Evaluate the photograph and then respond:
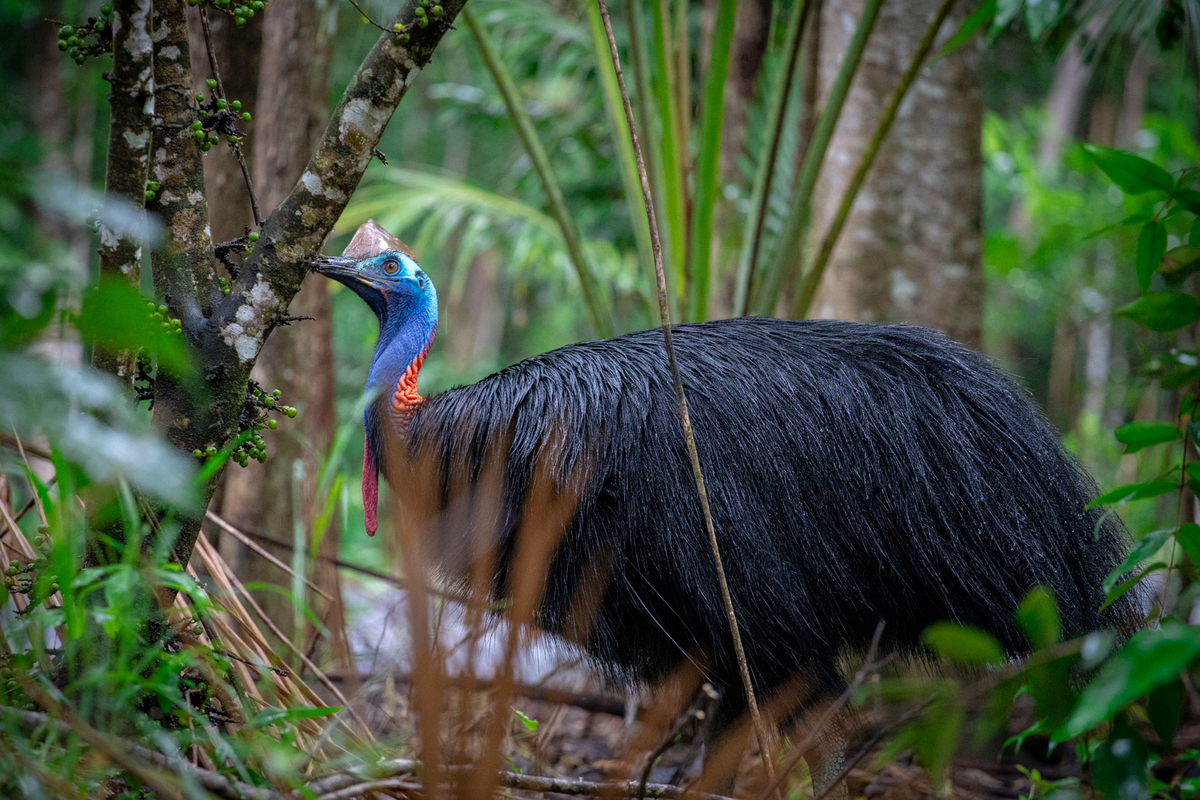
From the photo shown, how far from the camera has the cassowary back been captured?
6.41 feet

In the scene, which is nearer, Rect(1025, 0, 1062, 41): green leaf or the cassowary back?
the cassowary back

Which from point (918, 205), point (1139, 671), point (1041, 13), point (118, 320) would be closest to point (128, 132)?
point (118, 320)

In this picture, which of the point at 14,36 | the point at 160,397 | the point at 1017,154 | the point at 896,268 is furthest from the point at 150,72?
the point at 14,36

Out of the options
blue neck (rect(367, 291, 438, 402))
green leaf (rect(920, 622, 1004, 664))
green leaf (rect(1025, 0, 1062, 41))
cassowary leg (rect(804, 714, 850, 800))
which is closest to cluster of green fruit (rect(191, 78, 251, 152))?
blue neck (rect(367, 291, 438, 402))

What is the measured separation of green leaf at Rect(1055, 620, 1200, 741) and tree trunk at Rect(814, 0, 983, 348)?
265 centimetres

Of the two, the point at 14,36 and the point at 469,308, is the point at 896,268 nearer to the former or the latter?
the point at 14,36

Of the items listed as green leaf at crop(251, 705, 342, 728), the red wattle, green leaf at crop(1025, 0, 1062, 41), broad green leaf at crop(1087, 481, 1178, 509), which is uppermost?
green leaf at crop(1025, 0, 1062, 41)

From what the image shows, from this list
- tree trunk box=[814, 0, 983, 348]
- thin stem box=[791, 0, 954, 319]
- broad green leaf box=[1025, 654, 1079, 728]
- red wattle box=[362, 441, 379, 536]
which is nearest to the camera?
broad green leaf box=[1025, 654, 1079, 728]

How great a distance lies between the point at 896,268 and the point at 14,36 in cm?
945

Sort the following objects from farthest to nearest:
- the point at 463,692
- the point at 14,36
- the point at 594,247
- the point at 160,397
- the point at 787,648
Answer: the point at 14,36 → the point at 594,247 → the point at 787,648 → the point at 160,397 → the point at 463,692

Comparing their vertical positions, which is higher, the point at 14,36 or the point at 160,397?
the point at 14,36

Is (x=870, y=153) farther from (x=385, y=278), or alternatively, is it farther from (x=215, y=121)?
(x=215, y=121)

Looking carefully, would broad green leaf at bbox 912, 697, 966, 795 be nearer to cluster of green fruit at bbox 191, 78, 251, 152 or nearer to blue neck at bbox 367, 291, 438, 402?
cluster of green fruit at bbox 191, 78, 251, 152

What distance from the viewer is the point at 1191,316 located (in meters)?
1.52
